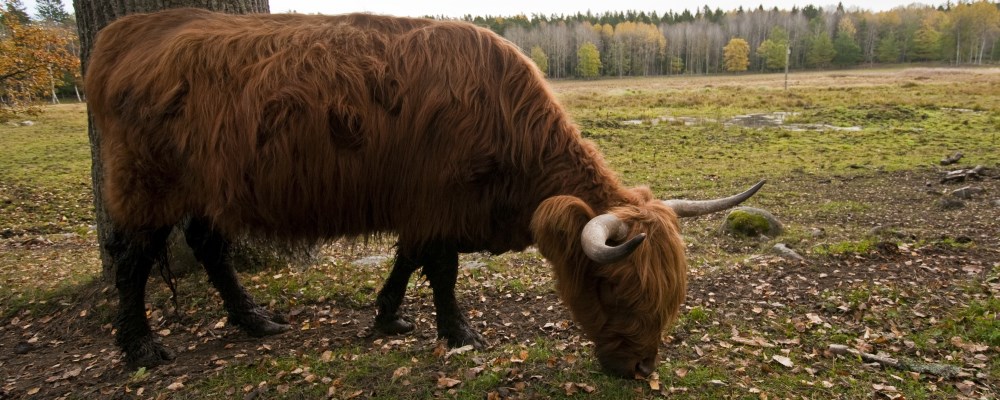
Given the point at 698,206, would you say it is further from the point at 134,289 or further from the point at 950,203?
the point at 950,203

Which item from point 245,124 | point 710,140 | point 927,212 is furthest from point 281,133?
point 710,140

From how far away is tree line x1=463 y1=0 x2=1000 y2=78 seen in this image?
9581 centimetres

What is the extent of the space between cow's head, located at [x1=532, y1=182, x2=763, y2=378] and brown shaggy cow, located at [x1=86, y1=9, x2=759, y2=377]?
0.04 ft

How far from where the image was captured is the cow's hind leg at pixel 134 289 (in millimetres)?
4359

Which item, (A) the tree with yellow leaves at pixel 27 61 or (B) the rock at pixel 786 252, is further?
(A) the tree with yellow leaves at pixel 27 61

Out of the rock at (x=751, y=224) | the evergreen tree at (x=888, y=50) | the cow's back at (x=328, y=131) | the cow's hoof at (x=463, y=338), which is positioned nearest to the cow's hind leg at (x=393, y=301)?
the cow's hoof at (x=463, y=338)

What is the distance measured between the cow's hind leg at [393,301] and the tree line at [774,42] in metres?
81.4

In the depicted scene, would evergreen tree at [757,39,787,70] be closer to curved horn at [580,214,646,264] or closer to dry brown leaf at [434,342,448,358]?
dry brown leaf at [434,342,448,358]

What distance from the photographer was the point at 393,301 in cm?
491

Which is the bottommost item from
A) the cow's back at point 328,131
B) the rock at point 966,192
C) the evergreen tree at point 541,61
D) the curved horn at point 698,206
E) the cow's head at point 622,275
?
the rock at point 966,192

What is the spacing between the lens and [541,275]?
6438 mm

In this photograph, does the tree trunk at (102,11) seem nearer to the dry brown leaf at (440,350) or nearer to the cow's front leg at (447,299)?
the cow's front leg at (447,299)

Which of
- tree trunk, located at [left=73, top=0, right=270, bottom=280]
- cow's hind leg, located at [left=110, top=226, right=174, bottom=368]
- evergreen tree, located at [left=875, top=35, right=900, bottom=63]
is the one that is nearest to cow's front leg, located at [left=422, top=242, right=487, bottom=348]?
cow's hind leg, located at [left=110, top=226, right=174, bottom=368]

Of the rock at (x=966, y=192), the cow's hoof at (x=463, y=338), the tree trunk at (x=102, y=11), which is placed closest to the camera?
the cow's hoof at (x=463, y=338)
